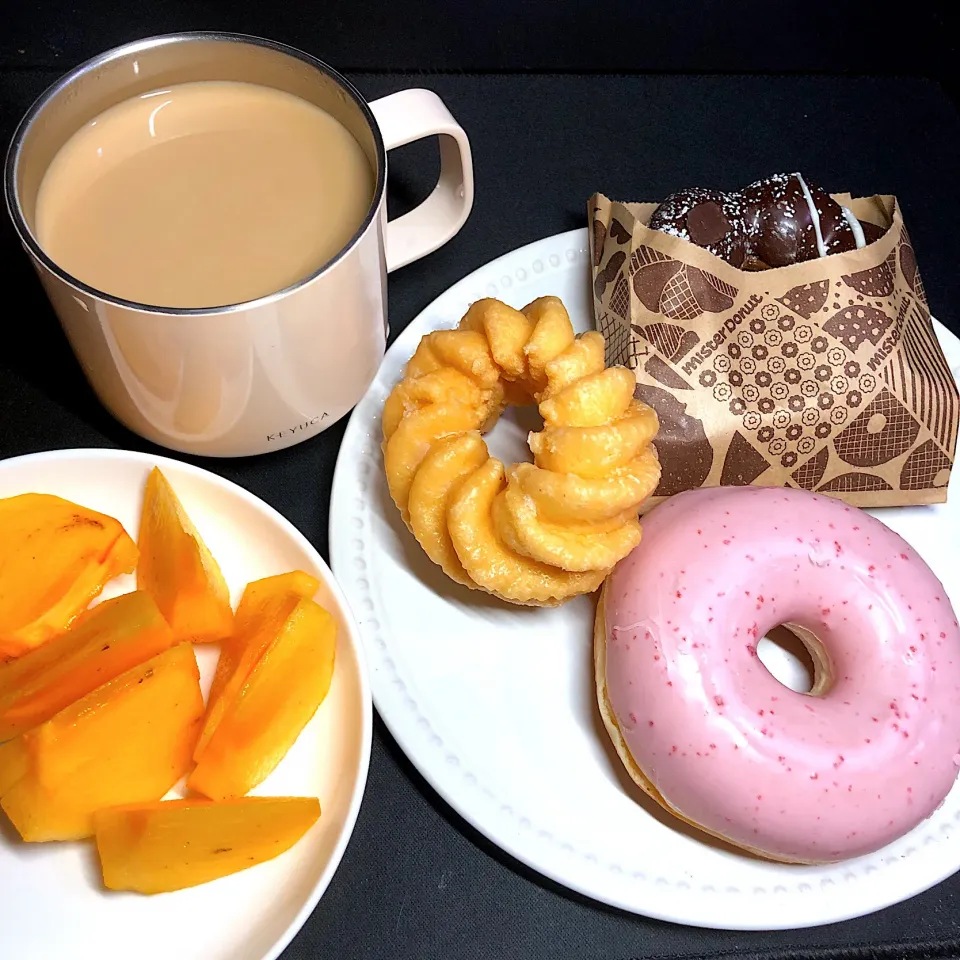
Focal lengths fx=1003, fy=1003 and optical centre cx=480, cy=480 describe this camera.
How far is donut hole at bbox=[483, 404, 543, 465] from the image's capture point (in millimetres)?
1051

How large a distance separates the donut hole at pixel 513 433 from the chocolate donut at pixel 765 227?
24cm

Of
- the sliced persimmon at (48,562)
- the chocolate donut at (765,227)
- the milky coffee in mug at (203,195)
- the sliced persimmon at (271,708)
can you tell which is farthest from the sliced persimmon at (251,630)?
the chocolate donut at (765,227)

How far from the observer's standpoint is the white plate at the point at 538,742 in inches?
33.5

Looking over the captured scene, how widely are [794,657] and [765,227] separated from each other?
439 millimetres

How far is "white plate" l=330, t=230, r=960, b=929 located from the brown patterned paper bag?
0.12m

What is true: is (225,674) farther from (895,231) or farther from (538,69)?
(538,69)

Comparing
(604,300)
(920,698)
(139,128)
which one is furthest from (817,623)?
(139,128)

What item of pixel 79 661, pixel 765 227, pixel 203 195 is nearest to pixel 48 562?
pixel 79 661

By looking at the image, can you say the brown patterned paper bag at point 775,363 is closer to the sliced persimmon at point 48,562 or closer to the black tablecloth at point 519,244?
the black tablecloth at point 519,244

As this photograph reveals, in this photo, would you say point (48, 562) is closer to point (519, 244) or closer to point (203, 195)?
point (203, 195)

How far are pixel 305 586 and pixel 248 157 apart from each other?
0.38m

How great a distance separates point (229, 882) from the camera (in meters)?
0.79

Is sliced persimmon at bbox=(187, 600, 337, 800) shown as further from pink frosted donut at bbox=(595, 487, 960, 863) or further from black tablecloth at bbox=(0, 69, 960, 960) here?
pink frosted donut at bbox=(595, 487, 960, 863)

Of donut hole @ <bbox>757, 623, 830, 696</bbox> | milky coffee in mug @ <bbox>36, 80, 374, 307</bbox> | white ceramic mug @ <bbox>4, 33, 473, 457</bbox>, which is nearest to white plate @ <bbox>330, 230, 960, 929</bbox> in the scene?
donut hole @ <bbox>757, 623, 830, 696</bbox>
